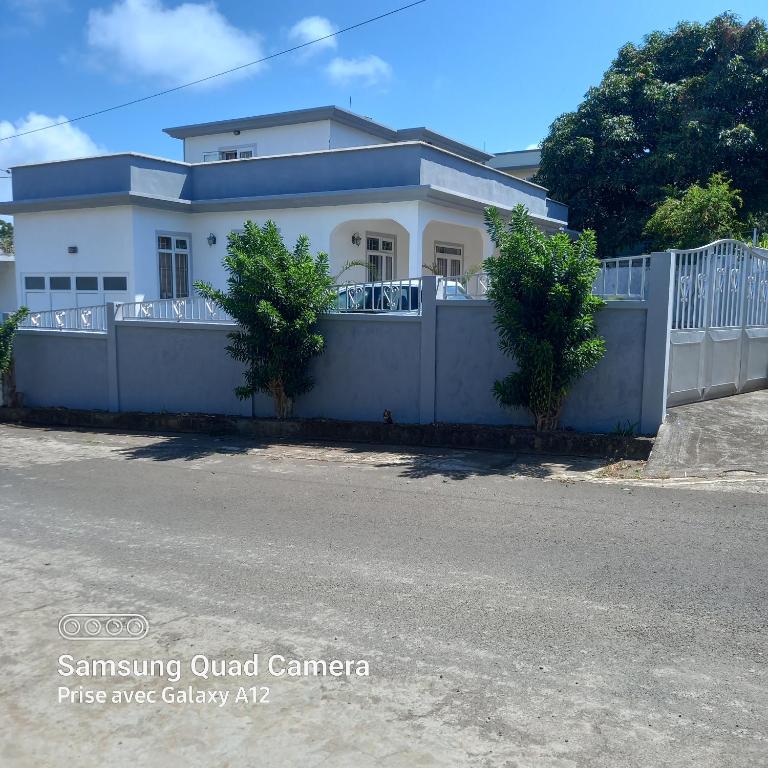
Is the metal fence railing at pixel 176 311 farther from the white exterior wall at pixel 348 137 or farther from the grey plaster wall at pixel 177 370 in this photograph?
the white exterior wall at pixel 348 137

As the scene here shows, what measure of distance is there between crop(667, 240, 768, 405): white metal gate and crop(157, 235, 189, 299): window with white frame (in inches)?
481

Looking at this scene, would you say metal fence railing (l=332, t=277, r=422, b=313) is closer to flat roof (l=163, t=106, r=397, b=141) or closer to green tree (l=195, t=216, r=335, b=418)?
green tree (l=195, t=216, r=335, b=418)

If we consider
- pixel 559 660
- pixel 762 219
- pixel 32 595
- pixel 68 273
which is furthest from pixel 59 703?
pixel 762 219

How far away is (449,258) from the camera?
2223 cm

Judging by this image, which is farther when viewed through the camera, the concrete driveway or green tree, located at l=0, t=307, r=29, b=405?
green tree, located at l=0, t=307, r=29, b=405

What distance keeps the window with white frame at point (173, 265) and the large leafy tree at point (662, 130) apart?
12.5 meters

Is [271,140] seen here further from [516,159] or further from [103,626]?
[103,626]

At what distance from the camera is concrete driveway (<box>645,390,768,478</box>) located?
8836 millimetres

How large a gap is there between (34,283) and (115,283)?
2953 millimetres

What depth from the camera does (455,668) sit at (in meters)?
4.04

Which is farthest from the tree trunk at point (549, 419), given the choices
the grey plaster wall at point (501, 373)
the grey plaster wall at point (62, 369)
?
the grey plaster wall at point (62, 369)

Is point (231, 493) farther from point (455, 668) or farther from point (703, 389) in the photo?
point (703, 389)

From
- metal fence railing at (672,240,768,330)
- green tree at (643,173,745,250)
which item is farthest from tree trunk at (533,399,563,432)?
green tree at (643,173,745,250)

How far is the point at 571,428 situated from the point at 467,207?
8928mm
